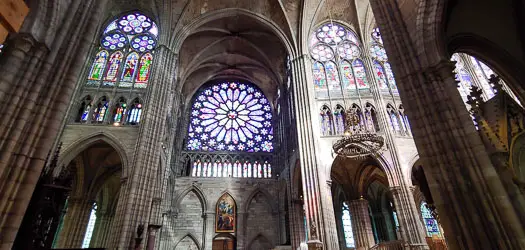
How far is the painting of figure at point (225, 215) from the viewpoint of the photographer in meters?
18.0

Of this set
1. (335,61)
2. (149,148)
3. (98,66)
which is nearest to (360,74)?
(335,61)

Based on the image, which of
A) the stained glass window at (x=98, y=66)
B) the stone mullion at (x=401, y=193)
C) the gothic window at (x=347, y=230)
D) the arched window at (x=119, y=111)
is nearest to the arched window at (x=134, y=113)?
the arched window at (x=119, y=111)

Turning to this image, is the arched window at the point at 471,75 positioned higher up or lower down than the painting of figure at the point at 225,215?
higher up

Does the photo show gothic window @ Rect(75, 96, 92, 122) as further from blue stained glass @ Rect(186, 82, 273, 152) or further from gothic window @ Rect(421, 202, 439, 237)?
gothic window @ Rect(421, 202, 439, 237)

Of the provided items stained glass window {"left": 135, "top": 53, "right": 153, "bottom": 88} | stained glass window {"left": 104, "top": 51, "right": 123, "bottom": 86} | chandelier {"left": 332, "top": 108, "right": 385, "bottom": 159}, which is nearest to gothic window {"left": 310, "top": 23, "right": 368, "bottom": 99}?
chandelier {"left": 332, "top": 108, "right": 385, "bottom": 159}

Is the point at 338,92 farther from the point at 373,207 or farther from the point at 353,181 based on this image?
the point at 373,207

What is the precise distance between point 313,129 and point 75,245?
538 inches

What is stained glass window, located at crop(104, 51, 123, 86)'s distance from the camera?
47.2 feet

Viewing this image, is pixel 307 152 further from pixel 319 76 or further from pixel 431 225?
pixel 431 225

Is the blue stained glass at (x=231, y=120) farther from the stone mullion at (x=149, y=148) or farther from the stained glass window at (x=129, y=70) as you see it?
the stone mullion at (x=149, y=148)

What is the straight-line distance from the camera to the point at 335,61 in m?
16.1

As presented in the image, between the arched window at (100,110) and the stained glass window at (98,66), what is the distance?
1661 mm

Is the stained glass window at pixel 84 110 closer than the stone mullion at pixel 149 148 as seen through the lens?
No

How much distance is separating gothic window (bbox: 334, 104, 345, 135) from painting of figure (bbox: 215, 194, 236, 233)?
31.8 feet
